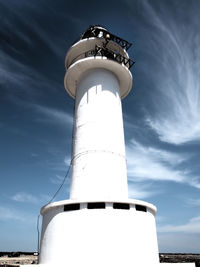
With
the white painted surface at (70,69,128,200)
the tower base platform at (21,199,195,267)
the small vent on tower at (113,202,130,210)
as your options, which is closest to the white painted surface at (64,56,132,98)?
the white painted surface at (70,69,128,200)

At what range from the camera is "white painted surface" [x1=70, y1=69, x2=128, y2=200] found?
1366 centimetres

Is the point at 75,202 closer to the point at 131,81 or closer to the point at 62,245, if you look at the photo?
the point at 62,245

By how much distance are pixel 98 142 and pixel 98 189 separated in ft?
10.3

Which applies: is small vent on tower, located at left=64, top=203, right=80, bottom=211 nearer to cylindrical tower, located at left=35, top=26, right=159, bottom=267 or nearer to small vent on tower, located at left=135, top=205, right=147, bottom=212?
cylindrical tower, located at left=35, top=26, right=159, bottom=267

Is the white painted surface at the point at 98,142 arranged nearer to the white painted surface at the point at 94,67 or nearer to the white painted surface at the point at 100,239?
the white painted surface at the point at 94,67

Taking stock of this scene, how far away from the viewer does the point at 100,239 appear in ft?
35.7

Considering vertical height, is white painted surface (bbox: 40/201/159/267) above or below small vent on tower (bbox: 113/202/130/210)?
below

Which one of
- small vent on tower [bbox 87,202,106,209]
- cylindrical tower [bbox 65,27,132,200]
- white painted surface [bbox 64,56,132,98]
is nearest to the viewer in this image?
small vent on tower [bbox 87,202,106,209]

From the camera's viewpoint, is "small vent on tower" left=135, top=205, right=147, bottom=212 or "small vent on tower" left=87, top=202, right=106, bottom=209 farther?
"small vent on tower" left=135, top=205, right=147, bottom=212

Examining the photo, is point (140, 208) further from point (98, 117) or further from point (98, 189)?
point (98, 117)

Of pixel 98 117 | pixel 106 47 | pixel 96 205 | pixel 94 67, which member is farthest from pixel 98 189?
pixel 106 47

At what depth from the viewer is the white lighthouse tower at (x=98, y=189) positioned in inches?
429

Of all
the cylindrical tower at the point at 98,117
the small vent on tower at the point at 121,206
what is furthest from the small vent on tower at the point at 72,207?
the small vent on tower at the point at 121,206

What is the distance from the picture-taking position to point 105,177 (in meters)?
13.7
